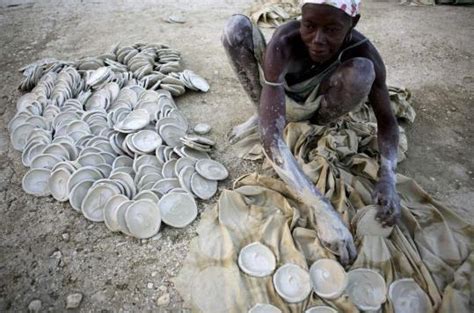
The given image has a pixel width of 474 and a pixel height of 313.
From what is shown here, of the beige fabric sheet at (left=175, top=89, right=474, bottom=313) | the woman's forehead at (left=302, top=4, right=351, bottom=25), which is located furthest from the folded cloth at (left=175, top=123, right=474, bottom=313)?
the woman's forehead at (left=302, top=4, right=351, bottom=25)

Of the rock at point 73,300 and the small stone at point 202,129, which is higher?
the rock at point 73,300

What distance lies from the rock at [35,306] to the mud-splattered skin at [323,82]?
1311 mm

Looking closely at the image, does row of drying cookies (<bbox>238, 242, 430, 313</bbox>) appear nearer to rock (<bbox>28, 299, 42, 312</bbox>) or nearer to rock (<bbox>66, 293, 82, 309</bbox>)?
rock (<bbox>66, 293, 82, 309</bbox>)

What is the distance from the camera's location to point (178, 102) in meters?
3.34

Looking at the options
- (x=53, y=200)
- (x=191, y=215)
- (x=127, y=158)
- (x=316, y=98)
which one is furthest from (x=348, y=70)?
(x=53, y=200)

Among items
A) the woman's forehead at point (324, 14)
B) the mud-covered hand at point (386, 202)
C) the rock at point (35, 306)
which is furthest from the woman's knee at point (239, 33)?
the rock at point (35, 306)

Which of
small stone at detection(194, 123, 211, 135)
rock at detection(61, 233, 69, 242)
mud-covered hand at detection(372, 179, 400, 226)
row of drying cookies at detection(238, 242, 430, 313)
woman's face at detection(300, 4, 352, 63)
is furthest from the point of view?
small stone at detection(194, 123, 211, 135)

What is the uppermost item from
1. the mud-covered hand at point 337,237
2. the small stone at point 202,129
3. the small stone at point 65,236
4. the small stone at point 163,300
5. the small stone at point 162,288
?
the mud-covered hand at point 337,237

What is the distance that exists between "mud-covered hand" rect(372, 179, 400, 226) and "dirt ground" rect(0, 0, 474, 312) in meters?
0.62

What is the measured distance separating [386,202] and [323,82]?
81 cm

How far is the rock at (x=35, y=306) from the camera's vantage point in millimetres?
1803

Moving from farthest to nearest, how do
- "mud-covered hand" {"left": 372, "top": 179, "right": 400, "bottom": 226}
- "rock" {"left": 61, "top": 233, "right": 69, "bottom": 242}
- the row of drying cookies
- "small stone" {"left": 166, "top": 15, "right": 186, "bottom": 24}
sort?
"small stone" {"left": 166, "top": 15, "right": 186, "bottom": 24} < "rock" {"left": 61, "top": 233, "right": 69, "bottom": 242} < "mud-covered hand" {"left": 372, "top": 179, "right": 400, "bottom": 226} < the row of drying cookies

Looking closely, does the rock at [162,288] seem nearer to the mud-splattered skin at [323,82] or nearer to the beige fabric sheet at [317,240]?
the beige fabric sheet at [317,240]

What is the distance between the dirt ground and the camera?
76.2 inches
